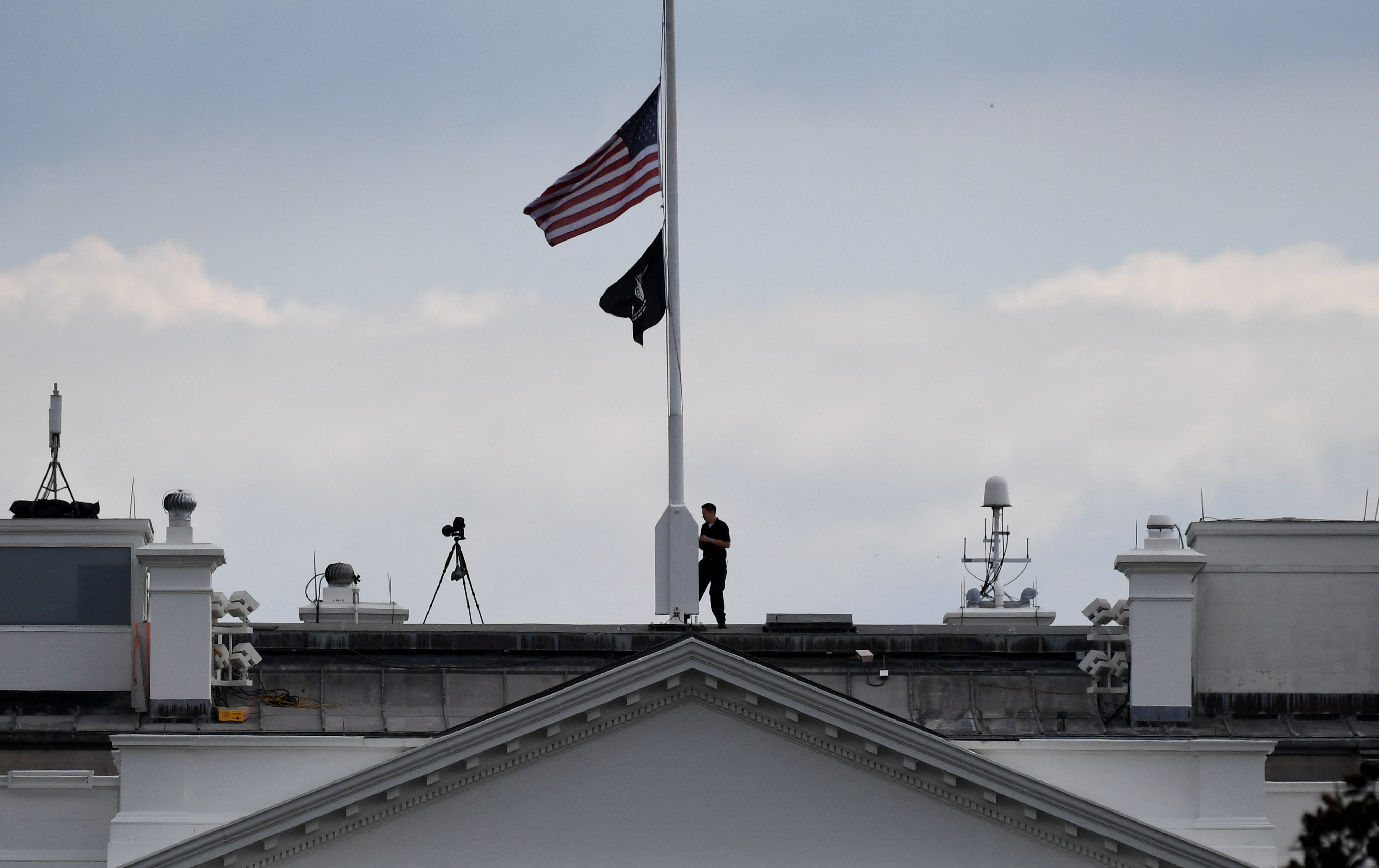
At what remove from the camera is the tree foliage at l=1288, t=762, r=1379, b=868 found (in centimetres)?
2366

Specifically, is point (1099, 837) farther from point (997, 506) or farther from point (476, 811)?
point (997, 506)

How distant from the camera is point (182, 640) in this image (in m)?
38.5

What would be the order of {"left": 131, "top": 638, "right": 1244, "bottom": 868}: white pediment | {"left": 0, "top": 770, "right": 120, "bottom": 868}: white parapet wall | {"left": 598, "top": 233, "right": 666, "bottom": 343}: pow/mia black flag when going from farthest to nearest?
{"left": 598, "top": 233, "right": 666, "bottom": 343}: pow/mia black flag < {"left": 0, "top": 770, "right": 120, "bottom": 868}: white parapet wall < {"left": 131, "top": 638, "right": 1244, "bottom": 868}: white pediment

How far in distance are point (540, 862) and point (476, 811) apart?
3.69 ft

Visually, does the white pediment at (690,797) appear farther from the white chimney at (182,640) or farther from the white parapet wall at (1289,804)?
the white chimney at (182,640)

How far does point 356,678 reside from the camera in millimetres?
39469

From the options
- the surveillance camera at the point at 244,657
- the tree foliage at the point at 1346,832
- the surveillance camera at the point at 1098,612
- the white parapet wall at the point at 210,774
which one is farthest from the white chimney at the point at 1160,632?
the tree foliage at the point at 1346,832

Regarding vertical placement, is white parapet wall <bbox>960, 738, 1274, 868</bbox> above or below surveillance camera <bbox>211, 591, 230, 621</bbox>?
below

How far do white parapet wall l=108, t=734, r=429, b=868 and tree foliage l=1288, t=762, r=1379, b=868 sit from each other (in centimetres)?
1556

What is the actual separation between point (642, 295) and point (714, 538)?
12.8ft

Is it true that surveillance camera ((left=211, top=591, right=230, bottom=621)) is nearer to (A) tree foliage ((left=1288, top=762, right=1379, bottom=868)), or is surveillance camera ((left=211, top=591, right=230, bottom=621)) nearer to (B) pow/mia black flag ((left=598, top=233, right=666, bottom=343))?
(B) pow/mia black flag ((left=598, top=233, right=666, bottom=343))

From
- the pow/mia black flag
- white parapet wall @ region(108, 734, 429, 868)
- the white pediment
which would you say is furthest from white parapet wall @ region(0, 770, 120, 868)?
the pow/mia black flag

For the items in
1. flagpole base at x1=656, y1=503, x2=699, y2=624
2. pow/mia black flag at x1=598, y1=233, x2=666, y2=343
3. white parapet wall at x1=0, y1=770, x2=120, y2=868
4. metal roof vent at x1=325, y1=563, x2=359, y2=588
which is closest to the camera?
white parapet wall at x1=0, y1=770, x2=120, y2=868

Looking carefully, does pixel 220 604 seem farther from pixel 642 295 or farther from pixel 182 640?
pixel 642 295
